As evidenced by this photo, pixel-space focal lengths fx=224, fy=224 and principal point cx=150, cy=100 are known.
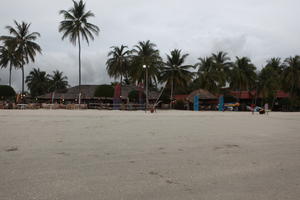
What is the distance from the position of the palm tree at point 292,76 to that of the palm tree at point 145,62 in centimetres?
2382

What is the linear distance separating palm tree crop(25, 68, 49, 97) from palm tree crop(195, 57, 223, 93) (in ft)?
131

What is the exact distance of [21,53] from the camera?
1453 inches

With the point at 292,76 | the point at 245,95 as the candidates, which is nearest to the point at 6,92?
the point at 245,95

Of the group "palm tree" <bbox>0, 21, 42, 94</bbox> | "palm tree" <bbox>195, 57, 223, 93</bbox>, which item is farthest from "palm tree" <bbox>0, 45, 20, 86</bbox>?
"palm tree" <bbox>195, 57, 223, 93</bbox>

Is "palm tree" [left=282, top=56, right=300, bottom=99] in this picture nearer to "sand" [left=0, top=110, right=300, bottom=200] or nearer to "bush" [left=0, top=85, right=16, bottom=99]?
"sand" [left=0, top=110, right=300, bottom=200]

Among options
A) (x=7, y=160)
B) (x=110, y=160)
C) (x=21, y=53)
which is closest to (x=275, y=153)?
(x=110, y=160)

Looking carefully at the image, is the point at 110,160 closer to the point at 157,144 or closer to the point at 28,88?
the point at 157,144

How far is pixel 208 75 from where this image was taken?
150ft

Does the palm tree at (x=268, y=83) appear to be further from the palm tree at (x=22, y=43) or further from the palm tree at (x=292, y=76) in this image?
the palm tree at (x=22, y=43)

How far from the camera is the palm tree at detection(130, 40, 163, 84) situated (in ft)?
125

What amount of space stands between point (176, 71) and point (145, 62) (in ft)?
23.2

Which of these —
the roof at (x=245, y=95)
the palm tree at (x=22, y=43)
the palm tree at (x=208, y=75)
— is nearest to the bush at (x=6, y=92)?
the palm tree at (x=22, y=43)

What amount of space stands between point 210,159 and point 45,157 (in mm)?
3056

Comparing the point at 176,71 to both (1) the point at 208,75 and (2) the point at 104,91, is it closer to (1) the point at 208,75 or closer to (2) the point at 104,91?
(1) the point at 208,75
